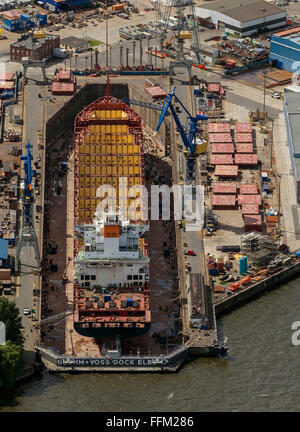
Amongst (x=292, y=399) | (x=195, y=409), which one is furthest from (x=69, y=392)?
(x=292, y=399)

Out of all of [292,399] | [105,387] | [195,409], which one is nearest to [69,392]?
Result: [105,387]
